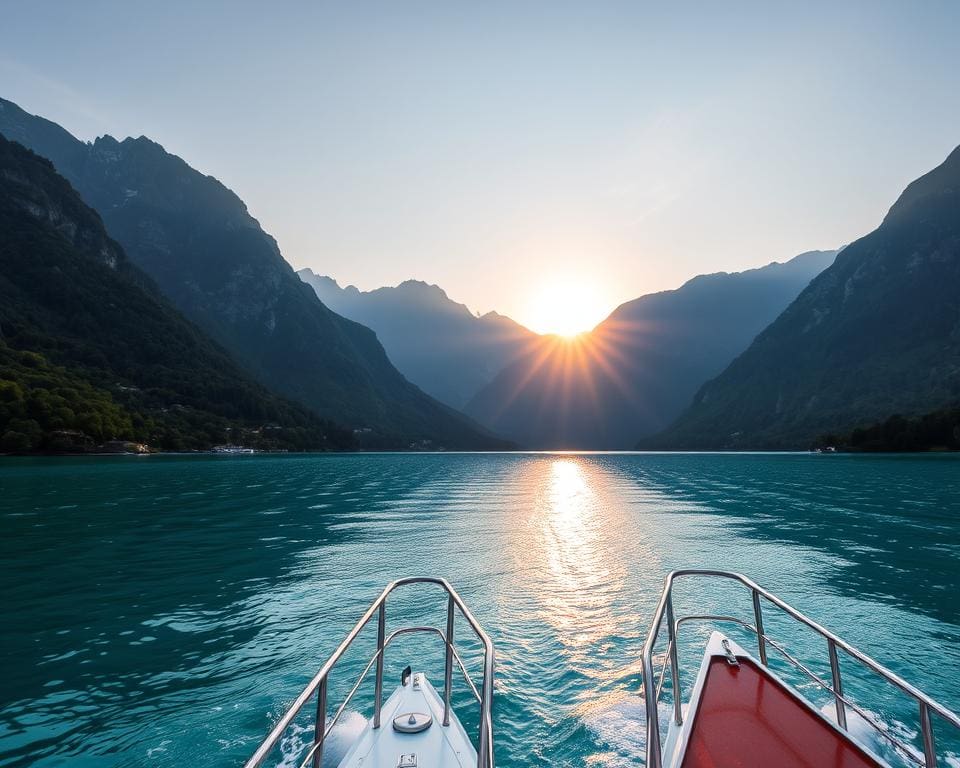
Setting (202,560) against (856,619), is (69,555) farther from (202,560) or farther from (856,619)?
(856,619)

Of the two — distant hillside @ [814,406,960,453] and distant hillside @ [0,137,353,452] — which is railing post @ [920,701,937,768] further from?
distant hillside @ [814,406,960,453]

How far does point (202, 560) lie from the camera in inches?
751

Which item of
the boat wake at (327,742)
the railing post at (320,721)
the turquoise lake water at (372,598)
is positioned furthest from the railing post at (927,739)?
the boat wake at (327,742)

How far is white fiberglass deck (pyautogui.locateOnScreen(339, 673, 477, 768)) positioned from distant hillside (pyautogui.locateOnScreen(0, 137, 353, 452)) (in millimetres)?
105000

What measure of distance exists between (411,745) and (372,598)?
9.74 meters

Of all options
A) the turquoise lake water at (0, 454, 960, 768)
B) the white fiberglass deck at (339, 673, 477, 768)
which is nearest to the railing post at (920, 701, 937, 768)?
the white fiberglass deck at (339, 673, 477, 768)

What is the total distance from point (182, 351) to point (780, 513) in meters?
186

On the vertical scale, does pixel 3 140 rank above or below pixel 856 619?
above

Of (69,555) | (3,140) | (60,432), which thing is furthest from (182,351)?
(69,555)

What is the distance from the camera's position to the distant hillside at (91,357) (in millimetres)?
94875

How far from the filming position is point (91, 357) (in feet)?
462

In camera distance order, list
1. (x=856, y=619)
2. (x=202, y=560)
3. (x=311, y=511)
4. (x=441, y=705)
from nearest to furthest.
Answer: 1. (x=441, y=705)
2. (x=856, y=619)
3. (x=202, y=560)
4. (x=311, y=511)

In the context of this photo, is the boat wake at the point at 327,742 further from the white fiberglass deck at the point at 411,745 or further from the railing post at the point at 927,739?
the railing post at the point at 927,739

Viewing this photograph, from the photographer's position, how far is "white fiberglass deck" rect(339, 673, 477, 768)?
5.47 metres
